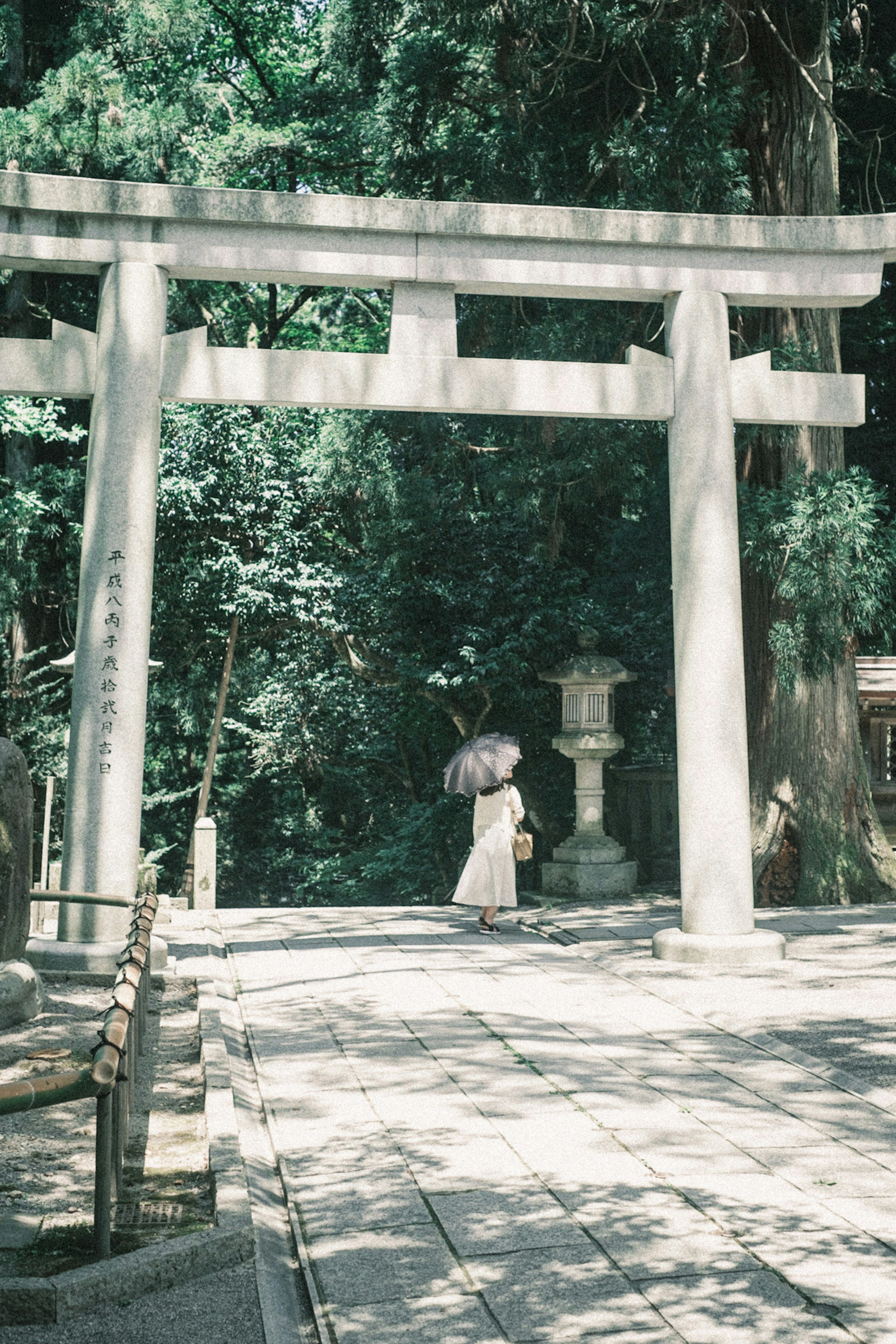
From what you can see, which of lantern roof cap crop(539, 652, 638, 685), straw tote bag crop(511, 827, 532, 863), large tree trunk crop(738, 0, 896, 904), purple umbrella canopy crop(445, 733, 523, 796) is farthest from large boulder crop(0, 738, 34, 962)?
lantern roof cap crop(539, 652, 638, 685)

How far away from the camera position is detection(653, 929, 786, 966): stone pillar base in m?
8.42

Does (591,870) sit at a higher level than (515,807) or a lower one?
lower

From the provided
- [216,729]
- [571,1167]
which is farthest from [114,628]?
[216,729]

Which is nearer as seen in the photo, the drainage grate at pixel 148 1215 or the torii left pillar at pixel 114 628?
the drainage grate at pixel 148 1215

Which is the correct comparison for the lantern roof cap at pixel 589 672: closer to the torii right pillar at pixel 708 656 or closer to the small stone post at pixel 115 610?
the torii right pillar at pixel 708 656

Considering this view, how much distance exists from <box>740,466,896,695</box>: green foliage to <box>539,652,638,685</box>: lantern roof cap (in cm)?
295

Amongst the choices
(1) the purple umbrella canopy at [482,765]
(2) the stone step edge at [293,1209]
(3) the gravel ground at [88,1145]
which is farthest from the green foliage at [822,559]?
(3) the gravel ground at [88,1145]

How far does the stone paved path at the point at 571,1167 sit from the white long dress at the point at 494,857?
2.22m

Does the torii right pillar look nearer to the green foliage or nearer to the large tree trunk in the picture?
the green foliage

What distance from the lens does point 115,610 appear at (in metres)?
8.27

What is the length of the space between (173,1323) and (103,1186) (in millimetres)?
440

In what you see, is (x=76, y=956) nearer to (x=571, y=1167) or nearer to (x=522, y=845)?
(x=522, y=845)

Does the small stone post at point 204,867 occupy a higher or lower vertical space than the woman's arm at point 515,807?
lower

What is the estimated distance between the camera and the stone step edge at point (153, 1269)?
3180 millimetres
